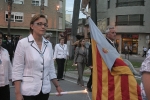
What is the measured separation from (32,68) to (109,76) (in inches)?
52.6

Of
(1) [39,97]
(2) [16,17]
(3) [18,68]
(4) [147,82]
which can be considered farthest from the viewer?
(2) [16,17]

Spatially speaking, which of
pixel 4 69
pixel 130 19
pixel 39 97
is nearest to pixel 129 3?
pixel 130 19

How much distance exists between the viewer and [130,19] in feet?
158

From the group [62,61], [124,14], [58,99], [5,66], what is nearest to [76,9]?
[62,61]

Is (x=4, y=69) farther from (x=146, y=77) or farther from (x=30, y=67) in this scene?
(x=146, y=77)

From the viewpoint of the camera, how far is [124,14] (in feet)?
159

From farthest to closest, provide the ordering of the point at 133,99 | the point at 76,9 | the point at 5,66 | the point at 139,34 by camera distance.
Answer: the point at 139,34
the point at 76,9
the point at 5,66
the point at 133,99

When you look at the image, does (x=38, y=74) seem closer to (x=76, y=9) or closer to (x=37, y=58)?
(x=37, y=58)

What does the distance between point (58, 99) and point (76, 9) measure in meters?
17.2

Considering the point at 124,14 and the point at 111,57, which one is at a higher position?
the point at 124,14

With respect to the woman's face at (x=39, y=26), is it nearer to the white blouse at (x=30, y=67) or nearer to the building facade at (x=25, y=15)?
the white blouse at (x=30, y=67)

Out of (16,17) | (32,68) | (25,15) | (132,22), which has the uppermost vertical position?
(25,15)

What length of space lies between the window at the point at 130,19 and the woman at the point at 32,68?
45018 millimetres

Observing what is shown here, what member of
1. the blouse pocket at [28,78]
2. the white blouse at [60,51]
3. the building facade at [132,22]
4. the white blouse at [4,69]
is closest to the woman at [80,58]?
the white blouse at [60,51]
